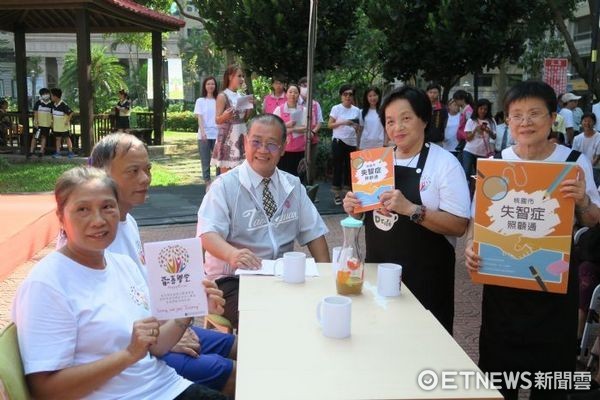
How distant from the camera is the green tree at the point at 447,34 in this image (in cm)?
900

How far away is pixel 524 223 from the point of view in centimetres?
232

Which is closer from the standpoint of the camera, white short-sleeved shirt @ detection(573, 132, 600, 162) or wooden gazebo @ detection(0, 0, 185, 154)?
white short-sleeved shirt @ detection(573, 132, 600, 162)

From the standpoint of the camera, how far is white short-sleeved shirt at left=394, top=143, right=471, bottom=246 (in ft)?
8.73

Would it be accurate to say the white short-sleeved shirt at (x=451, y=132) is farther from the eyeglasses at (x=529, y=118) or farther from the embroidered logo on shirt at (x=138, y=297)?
the embroidered logo on shirt at (x=138, y=297)

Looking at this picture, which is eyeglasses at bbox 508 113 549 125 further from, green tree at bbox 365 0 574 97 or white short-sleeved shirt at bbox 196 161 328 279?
green tree at bbox 365 0 574 97

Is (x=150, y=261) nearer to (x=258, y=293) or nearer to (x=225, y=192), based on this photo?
(x=258, y=293)

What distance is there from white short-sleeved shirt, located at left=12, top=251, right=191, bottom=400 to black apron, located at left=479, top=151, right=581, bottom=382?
4.61 feet

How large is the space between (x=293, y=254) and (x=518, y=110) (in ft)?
3.93

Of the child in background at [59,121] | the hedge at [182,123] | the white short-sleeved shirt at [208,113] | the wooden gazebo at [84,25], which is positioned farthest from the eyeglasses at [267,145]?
the hedge at [182,123]

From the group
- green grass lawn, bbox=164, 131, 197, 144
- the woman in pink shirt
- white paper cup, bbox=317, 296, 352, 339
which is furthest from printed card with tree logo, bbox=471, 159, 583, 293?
green grass lawn, bbox=164, 131, 197, 144

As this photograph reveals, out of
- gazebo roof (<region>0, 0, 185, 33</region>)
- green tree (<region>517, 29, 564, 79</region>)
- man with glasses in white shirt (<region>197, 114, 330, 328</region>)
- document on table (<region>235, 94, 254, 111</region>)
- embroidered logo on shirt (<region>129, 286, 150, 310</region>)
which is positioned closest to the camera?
embroidered logo on shirt (<region>129, 286, 150, 310</region>)

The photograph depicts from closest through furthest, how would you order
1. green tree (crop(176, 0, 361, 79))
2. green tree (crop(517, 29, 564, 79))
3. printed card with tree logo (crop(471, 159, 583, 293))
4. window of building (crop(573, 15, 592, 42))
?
printed card with tree logo (crop(471, 159, 583, 293)), green tree (crop(176, 0, 361, 79)), green tree (crop(517, 29, 564, 79)), window of building (crop(573, 15, 592, 42))

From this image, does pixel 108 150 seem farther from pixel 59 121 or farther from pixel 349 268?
pixel 59 121

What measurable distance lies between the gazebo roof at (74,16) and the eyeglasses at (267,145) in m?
9.67
